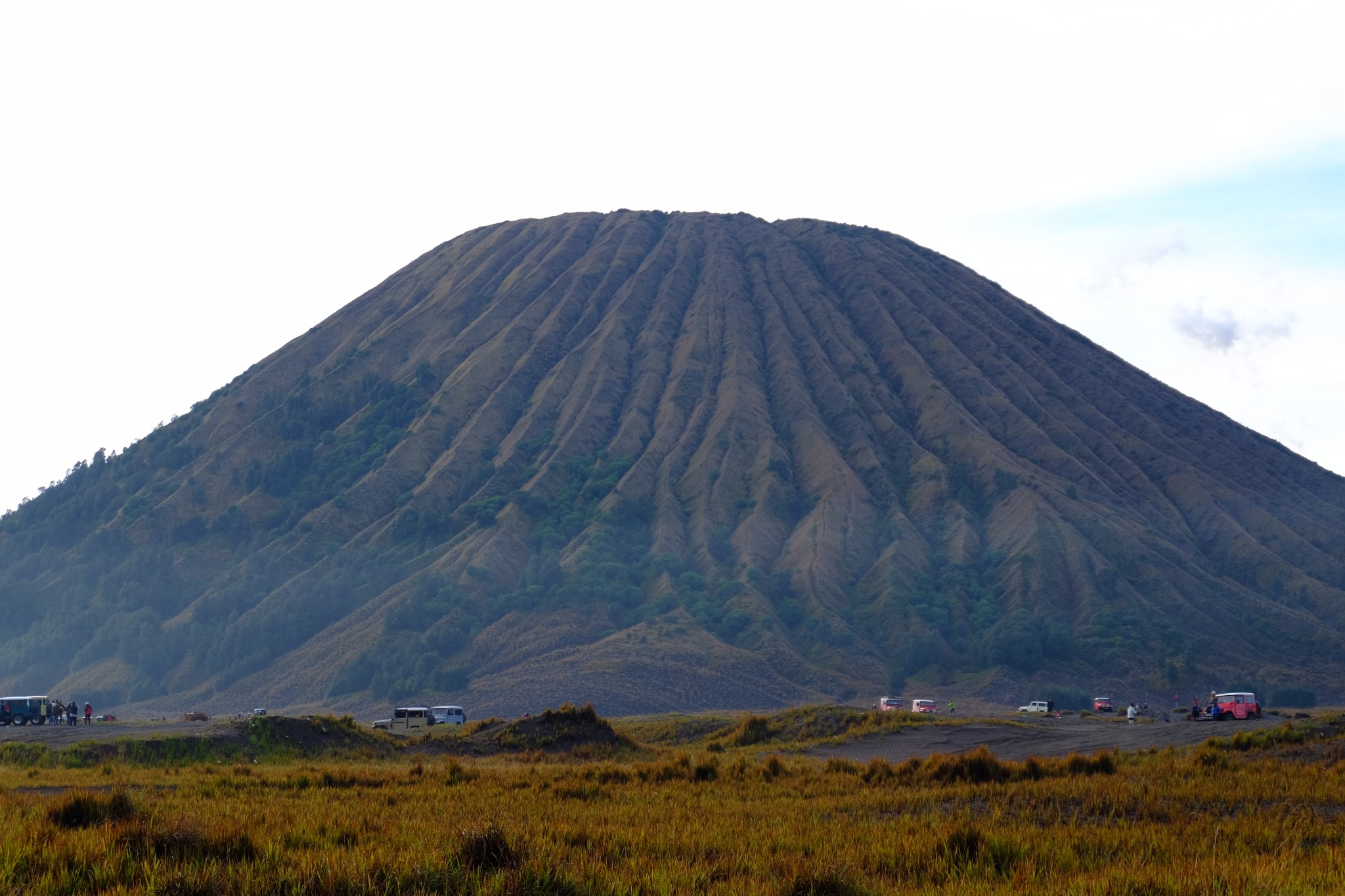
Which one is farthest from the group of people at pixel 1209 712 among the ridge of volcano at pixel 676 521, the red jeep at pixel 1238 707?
the ridge of volcano at pixel 676 521

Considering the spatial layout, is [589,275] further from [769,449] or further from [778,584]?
[778,584]

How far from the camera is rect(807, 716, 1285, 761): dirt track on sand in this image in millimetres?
39062

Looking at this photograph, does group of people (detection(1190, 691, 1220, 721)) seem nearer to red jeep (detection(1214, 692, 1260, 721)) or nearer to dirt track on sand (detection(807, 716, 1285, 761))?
red jeep (detection(1214, 692, 1260, 721))

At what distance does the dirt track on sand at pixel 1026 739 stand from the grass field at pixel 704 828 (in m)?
7.23

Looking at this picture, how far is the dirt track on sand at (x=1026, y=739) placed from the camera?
128 ft

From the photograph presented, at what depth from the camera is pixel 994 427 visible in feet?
460

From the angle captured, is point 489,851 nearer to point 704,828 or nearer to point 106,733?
point 704,828

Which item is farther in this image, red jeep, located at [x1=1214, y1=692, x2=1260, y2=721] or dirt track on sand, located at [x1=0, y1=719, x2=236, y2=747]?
red jeep, located at [x1=1214, y1=692, x2=1260, y2=721]

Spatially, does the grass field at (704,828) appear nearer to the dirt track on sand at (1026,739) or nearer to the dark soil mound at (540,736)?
the dirt track on sand at (1026,739)

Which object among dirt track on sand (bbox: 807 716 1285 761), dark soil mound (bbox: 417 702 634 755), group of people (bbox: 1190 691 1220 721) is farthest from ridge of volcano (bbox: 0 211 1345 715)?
dirt track on sand (bbox: 807 716 1285 761)

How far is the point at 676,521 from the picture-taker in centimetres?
12538

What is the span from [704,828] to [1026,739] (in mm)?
29457

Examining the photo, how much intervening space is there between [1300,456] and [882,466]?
2659 inches

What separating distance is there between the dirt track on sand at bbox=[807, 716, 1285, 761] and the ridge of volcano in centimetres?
4806
